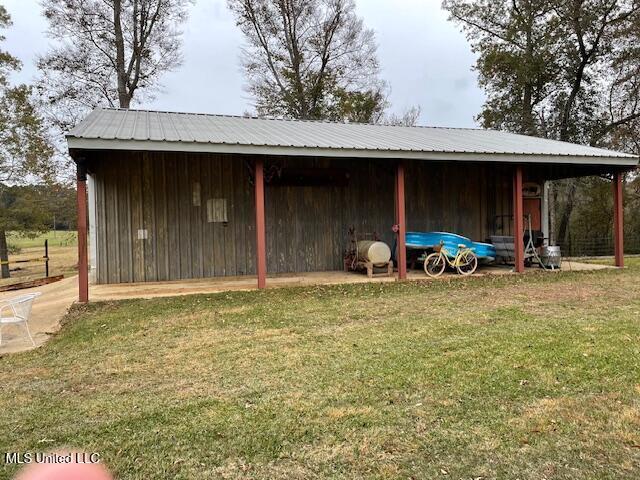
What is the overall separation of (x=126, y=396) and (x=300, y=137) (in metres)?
6.04

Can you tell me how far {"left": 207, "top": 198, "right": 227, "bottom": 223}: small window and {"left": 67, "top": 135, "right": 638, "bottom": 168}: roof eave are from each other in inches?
94.0

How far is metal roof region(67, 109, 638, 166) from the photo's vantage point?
6.63m

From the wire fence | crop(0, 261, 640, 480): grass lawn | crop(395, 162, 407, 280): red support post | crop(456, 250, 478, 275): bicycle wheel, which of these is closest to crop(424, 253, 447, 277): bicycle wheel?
crop(456, 250, 478, 275): bicycle wheel

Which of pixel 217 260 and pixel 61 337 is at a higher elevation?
pixel 217 260

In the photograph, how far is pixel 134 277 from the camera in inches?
348

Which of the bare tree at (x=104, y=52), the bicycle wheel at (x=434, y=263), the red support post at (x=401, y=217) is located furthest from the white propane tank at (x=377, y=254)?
the bare tree at (x=104, y=52)

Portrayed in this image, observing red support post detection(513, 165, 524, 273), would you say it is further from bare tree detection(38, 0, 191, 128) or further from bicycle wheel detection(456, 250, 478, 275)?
bare tree detection(38, 0, 191, 128)

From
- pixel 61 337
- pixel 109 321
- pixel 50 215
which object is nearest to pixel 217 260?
pixel 109 321

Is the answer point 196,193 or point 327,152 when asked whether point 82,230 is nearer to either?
point 196,193

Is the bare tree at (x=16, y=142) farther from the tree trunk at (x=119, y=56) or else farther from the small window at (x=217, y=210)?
the small window at (x=217, y=210)

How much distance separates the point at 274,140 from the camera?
7.74 m

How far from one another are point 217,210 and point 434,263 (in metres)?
4.31

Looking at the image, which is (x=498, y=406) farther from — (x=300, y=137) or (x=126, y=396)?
(x=300, y=137)

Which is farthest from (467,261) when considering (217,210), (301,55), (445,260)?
(301,55)
